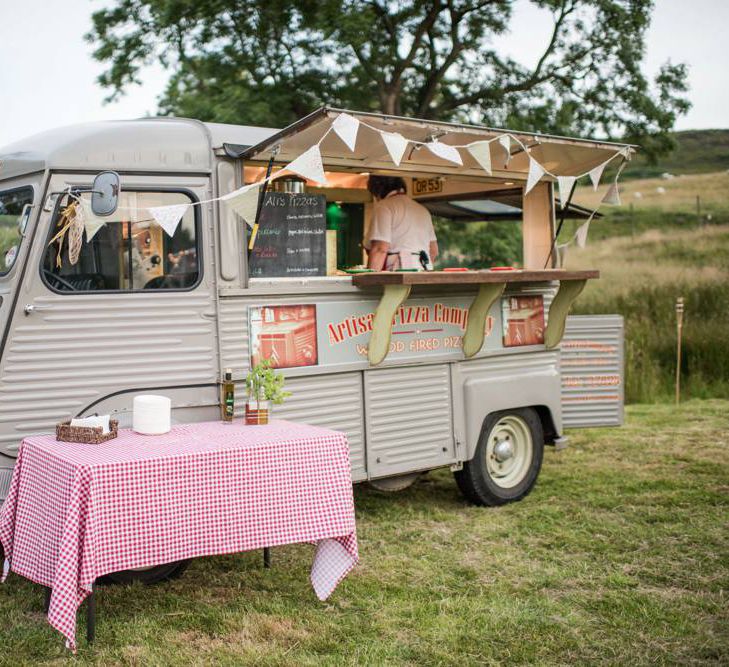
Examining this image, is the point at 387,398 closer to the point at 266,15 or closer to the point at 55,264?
the point at 55,264

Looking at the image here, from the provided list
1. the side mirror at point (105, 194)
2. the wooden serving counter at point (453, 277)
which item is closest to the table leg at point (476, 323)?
the wooden serving counter at point (453, 277)

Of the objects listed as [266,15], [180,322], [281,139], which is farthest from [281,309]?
[266,15]

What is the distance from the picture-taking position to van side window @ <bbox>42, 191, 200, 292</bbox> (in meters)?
4.77

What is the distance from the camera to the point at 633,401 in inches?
481

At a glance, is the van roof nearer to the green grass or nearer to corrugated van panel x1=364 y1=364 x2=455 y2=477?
corrugated van panel x1=364 y1=364 x2=455 y2=477

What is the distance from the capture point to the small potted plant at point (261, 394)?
491cm

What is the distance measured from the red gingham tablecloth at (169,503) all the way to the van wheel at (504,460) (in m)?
2.15

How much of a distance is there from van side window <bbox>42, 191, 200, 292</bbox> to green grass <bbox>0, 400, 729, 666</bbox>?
1617 millimetres

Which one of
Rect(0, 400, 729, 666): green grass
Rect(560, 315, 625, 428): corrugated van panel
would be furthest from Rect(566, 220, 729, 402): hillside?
Rect(0, 400, 729, 666): green grass

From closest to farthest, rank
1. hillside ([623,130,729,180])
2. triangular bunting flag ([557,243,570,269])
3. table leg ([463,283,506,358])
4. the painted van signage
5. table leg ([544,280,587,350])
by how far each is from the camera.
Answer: the painted van signage
table leg ([463,283,506,358])
table leg ([544,280,587,350])
triangular bunting flag ([557,243,570,269])
hillside ([623,130,729,180])

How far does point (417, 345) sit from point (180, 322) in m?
1.74

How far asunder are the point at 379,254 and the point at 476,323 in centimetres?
91

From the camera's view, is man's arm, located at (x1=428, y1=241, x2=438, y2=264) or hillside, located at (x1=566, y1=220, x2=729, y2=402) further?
hillside, located at (x1=566, y1=220, x2=729, y2=402)

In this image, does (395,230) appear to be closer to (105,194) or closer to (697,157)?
(105,194)
